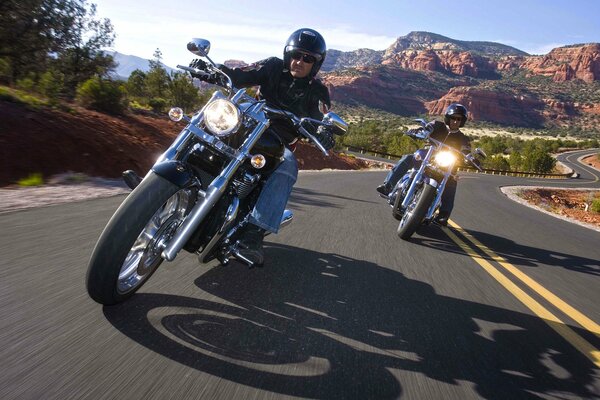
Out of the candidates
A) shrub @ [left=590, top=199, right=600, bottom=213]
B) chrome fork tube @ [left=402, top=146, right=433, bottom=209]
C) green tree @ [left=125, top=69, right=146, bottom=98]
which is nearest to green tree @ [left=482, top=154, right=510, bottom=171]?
shrub @ [left=590, top=199, right=600, bottom=213]

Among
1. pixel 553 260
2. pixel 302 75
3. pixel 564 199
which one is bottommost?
pixel 564 199

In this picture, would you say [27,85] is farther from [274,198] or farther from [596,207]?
[596,207]

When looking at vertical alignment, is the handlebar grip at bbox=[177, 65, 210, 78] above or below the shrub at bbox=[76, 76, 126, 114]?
above

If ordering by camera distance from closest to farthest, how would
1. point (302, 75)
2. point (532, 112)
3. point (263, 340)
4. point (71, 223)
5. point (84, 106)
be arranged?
point (263, 340) → point (302, 75) → point (71, 223) → point (84, 106) → point (532, 112)

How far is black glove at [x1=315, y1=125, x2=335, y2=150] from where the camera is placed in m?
3.26

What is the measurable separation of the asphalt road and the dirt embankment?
3.45 metres

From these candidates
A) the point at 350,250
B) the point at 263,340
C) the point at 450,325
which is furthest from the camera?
the point at 350,250

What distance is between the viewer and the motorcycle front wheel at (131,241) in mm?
2246

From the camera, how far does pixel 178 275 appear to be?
3268mm

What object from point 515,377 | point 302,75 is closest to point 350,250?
point 302,75

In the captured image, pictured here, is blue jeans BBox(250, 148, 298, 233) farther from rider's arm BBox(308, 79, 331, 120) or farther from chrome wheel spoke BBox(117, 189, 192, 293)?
rider's arm BBox(308, 79, 331, 120)

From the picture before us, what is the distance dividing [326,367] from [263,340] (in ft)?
1.31

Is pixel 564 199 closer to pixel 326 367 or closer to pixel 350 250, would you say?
pixel 350 250

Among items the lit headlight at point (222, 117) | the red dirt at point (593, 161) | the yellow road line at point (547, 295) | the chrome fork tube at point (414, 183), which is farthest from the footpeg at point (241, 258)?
the red dirt at point (593, 161)
